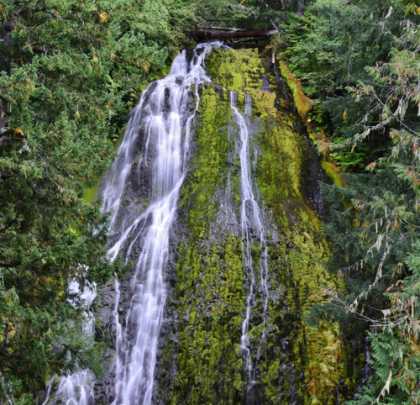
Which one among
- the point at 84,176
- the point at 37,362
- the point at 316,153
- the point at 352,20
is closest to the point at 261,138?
the point at 316,153

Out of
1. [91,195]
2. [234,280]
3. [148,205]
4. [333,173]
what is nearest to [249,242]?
[234,280]

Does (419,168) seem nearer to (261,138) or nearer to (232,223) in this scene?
(232,223)

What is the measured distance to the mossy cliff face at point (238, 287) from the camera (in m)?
8.55

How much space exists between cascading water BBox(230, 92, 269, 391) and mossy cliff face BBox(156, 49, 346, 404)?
0.33ft

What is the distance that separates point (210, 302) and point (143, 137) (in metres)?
5.02

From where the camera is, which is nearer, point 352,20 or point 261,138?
point 352,20

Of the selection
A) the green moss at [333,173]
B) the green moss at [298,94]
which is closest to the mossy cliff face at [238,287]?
the green moss at [333,173]

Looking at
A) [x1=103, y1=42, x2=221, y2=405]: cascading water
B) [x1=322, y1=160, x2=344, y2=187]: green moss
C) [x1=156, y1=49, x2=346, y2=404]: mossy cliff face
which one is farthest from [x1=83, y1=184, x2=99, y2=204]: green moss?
[x1=322, y1=160, x2=344, y2=187]: green moss

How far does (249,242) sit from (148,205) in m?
2.56

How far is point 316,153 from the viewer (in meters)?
12.4

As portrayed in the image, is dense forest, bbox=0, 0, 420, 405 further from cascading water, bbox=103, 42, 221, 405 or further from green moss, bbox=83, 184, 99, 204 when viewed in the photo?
cascading water, bbox=103, 42, 221, 405

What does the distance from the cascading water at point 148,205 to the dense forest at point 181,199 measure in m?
0.36

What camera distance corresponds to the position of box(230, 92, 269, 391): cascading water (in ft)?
29.0

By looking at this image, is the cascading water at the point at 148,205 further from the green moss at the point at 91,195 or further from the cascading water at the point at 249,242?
the cascading water at the point at 249,242
